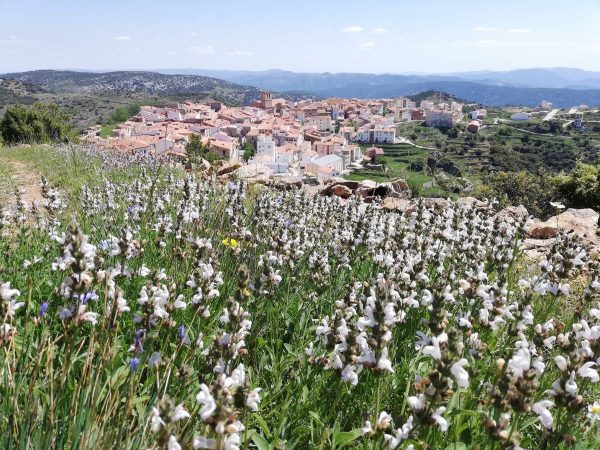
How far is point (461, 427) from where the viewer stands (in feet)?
7.59

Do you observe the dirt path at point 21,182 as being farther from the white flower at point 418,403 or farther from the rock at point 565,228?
the rock at point 565,228

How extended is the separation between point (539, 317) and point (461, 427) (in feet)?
6.89

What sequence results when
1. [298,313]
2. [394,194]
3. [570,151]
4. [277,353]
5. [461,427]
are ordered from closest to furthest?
[461,427] → [277,353] → [298,313] → [394,194] → [570,151]

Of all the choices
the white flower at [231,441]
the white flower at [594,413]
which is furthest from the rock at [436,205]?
the white flower at [231,441]

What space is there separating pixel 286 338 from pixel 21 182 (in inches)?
376

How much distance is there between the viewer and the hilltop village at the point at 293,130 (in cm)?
6838

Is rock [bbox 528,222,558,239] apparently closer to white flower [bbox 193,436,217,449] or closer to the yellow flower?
the yellow flower

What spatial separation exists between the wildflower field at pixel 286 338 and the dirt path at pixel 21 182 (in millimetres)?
2151

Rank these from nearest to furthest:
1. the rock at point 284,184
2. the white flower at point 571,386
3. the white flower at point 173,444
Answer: the white flower at point 173,444, the white flower at point 571,386, the rock at point 284,184

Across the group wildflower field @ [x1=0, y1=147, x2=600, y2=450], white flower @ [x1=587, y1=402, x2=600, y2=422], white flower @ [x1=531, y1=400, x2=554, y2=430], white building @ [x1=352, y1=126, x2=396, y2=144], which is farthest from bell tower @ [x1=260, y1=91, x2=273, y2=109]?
white flower @ [x1=531, y1=400, x2=554, y2=430]

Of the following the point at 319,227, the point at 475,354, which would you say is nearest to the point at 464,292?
the point at 475,354

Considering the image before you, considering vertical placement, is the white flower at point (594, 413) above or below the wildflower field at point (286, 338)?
below

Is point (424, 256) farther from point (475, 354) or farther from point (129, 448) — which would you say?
point (129, 448)

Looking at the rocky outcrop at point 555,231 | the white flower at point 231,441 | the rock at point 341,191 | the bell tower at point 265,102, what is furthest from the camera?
the bell tower at point 265,102
